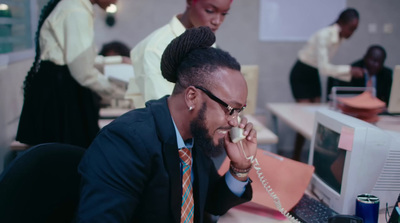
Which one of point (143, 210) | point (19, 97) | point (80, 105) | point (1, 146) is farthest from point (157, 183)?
point (19, 97)

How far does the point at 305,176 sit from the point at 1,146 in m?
1.49

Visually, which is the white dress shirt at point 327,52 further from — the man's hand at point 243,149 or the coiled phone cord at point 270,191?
the man's hand at point 243,149

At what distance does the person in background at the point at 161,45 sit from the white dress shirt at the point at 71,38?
24 cm

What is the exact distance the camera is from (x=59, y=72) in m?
1.83

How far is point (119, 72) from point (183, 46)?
143cm

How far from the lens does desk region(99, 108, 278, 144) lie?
86.4 inches

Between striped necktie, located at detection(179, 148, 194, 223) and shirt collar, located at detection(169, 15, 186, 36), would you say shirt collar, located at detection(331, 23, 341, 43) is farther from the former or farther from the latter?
striped necktie, located at detection(179, 148, 194, 223)

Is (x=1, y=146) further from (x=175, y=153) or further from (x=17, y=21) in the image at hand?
(x=175, y=153)

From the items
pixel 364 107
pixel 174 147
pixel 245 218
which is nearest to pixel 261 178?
pixel 245 218

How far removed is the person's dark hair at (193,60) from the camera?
1.07 m

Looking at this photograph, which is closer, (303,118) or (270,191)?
(270,191)

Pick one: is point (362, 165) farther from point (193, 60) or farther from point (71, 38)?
point (71, 38)

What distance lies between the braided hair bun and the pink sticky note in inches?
23.1

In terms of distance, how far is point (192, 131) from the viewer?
1102mm
